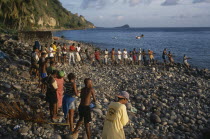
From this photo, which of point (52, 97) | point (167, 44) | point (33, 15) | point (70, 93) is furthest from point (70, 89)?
point (33, 15)

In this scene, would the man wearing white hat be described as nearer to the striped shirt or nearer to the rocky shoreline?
the striped shirt

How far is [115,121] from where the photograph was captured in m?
4.15

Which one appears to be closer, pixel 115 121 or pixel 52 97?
pixel 115 121

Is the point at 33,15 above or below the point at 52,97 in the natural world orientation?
above

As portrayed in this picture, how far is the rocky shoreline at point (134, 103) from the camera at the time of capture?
19.6 feet

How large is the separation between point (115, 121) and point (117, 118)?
90 mm

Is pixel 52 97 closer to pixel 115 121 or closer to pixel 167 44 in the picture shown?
pixel 115 121

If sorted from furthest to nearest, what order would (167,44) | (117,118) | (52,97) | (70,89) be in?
(167,44)
(52,97)
(70,89)
(117,118)

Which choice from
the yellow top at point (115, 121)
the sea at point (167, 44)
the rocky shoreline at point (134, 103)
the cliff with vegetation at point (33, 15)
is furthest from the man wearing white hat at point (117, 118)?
the cliff with vegetation at point (33, 15)

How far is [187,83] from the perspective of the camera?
1440cm

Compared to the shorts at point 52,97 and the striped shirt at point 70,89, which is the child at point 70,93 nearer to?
the striped shirt at point 70,89

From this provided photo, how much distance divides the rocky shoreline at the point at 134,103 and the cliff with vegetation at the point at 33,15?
2139 cm

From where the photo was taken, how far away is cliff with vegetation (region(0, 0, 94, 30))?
110 ft

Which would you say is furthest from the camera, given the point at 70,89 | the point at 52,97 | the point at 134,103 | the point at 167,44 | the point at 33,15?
the point at 33,15
